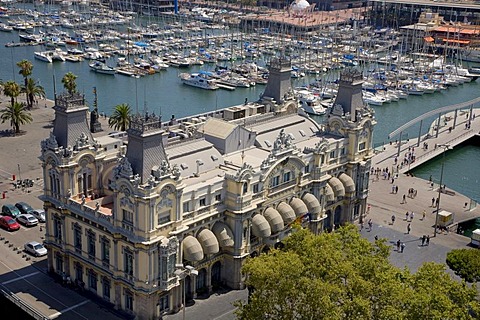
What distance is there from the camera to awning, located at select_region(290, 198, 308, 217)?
89438mm

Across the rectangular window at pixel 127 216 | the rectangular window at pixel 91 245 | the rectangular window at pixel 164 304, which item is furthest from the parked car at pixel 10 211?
the rectangular window at pixel 164 304

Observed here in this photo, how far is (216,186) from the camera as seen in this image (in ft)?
261

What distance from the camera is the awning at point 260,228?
82.9m

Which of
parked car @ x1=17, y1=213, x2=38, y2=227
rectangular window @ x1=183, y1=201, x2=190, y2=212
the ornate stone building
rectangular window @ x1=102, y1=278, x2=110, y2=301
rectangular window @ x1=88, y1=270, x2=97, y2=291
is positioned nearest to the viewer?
the ornate stone building

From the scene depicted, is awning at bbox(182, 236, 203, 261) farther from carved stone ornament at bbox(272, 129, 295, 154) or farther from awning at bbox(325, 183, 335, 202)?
awning at bbox(325, 183, 335, 202)

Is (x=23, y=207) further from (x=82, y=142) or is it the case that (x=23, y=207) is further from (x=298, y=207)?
(x=298, y=207)

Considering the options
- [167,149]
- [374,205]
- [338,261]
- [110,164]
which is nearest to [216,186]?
[167,149]

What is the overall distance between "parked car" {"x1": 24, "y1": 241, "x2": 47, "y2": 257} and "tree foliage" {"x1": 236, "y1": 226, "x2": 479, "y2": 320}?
3274 centimetres

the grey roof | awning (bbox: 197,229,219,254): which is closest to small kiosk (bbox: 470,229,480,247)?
the grey roof

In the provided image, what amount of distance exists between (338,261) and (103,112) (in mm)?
111549

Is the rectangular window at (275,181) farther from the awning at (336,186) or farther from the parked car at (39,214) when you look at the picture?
the parked car at (39,214)

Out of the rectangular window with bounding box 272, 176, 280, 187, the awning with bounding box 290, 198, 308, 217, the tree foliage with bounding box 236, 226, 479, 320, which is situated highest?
the rectangular window with bounding box 272, 176, 280, 187

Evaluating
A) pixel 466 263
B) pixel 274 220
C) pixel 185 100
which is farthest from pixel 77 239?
pixel 185 100

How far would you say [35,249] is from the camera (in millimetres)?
86938
